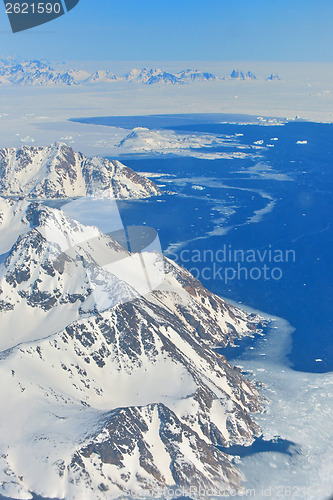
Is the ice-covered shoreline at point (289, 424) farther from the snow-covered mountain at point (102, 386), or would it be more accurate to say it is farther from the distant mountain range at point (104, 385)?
the snow-covered mountain at point (102, 386)

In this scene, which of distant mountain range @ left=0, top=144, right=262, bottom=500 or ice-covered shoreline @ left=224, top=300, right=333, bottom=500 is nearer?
distant mountain range @ left=0, top=144, right=262, bottom=500

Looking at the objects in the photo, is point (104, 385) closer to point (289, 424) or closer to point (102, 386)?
point (102, 386)

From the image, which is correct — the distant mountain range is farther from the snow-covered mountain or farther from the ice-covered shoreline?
the ice-covered shoreline

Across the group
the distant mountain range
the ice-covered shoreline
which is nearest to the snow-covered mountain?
the distant mountain range

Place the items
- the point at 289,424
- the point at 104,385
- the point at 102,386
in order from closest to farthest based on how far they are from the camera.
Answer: the point at 102,386 < the point at 104,385 < the point at 289,424

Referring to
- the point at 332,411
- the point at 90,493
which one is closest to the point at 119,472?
the point at 90,493

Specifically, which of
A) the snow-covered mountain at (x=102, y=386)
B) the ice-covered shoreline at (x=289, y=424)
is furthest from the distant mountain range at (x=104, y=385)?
the ice-covered shoreline at (x=289, y=424)

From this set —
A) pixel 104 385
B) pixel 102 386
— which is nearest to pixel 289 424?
pixel 104 385

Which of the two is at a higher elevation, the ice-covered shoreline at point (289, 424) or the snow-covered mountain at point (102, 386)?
the snow-covered mountain at point (102, 386)

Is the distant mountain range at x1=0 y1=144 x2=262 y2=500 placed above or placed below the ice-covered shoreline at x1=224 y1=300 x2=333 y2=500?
above
